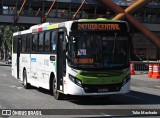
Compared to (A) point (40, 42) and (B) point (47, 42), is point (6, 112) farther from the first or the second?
(A) point (40, 42)

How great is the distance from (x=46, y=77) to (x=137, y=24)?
177 feet

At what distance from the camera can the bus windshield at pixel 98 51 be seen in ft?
46.6

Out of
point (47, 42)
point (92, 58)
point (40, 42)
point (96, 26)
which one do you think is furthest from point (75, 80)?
point (40, 42)

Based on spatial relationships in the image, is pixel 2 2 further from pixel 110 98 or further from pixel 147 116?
pixel 147 116

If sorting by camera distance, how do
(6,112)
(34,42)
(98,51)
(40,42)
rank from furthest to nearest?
(34,42)
(40,42)
(98,51)
(6,112)

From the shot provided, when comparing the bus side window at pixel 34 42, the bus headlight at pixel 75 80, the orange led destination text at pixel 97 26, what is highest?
the orange led destination text at pixel 97 26

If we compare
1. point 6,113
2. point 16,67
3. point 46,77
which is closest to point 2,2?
point 16,67

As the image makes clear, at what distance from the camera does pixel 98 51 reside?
46.9 feet

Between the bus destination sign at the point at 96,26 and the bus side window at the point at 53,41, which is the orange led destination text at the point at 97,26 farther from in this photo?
the bus side window at the point at 53,41

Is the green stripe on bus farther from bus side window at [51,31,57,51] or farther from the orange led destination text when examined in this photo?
bus side window at [51,31,57,51]

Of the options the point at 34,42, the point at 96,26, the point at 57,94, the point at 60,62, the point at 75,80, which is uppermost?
the point at 96,26

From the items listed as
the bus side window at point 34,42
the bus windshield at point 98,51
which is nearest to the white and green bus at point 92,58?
the bus windshield at point 98,51

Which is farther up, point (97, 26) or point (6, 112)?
point (97, 26)

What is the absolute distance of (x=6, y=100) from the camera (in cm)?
1527
